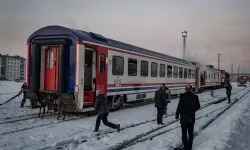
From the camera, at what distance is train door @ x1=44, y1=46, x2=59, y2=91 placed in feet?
41.3

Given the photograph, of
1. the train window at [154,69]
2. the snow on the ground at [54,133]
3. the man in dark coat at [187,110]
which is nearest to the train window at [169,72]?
the train window at [154,69]

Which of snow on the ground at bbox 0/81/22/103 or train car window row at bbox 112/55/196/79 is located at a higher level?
train car window row at bbox 112/55/196/79

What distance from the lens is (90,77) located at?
13.9 meters

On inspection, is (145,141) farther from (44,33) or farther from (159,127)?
(44,33)

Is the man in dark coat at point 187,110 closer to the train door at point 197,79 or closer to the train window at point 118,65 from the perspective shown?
the train window at point 118,65

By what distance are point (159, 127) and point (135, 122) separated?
4.06ft

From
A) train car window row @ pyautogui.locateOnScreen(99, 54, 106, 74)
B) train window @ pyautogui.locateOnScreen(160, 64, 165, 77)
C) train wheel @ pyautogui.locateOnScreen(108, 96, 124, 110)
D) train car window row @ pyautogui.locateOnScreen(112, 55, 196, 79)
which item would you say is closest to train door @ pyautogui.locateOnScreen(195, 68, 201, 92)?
train car window row @ pyautogui.locateOnScreen(112, 55, 196, 79)

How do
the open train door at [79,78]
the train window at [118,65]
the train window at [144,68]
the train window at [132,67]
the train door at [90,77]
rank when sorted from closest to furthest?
the open train door at [79,78], the train door at [90,77], the train window at [118,65], the train window at [132,67], the train window at [144,68]

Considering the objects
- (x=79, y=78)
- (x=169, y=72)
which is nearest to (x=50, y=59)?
(x=79, y=78)

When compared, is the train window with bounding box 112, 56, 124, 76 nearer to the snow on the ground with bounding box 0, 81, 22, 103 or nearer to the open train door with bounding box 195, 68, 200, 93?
the snow on the ground with bounding box 0, 81, 22, 103

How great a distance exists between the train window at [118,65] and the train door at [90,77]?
139cm

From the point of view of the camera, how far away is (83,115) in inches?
527

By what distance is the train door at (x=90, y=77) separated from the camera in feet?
41.7

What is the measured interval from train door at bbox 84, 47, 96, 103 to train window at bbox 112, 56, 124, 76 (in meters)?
1.39
